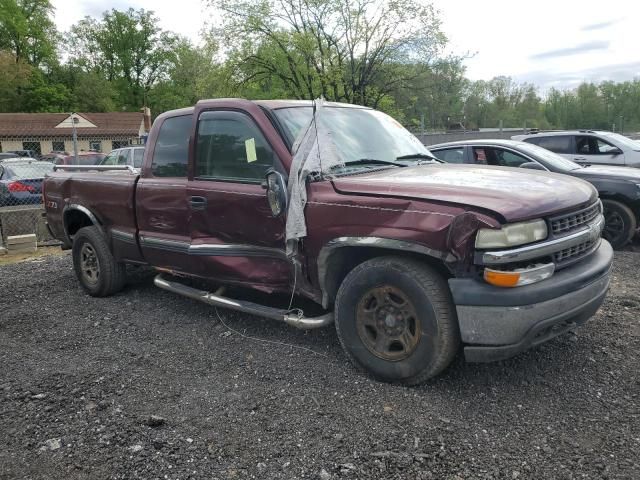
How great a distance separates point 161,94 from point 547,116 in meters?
43.1

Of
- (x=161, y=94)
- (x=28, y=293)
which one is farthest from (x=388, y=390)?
(x=161, y=94)

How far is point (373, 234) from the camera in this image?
325 centimetres

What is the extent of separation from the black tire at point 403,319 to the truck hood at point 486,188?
442 mm

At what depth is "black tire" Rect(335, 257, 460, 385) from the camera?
307 cm

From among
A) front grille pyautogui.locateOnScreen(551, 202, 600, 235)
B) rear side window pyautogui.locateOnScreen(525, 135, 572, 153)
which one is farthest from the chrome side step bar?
rear side window pyautogui.locateOnScreen(525, 135, 572, 153)

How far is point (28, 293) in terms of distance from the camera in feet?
19.7

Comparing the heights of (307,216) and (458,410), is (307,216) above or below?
above

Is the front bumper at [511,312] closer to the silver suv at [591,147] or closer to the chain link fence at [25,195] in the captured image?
the chain link fence at [25,195]

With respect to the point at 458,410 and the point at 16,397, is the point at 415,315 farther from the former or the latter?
the point at 16,397

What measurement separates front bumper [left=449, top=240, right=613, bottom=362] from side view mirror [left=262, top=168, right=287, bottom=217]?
4.28 ft

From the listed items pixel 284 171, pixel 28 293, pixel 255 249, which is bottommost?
pixel 28 293

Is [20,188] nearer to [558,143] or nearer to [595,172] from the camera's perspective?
[558,143]

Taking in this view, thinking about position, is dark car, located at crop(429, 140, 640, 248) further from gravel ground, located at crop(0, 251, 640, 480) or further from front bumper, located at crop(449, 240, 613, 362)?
front bumper, located at crop(449, 240, 613, 362)

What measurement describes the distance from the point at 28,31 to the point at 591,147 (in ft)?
212
